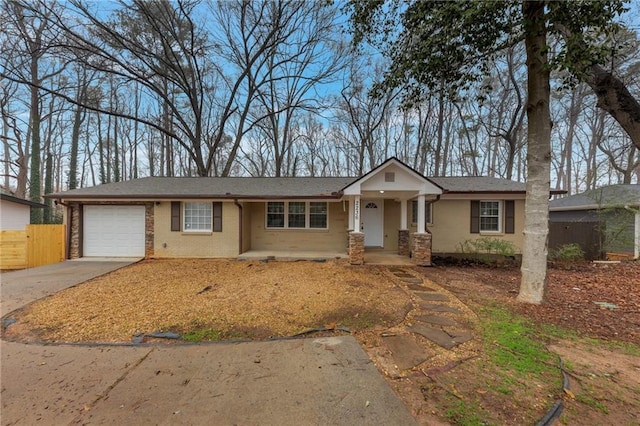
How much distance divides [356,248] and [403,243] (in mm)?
2443

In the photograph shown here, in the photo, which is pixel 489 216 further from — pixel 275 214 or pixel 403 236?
pixel 275 214

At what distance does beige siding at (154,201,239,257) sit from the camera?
984 centimetres

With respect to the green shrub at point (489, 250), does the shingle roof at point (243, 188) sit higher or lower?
higher

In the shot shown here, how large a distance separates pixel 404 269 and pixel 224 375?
640cm

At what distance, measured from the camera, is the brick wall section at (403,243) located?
9984 millimetres

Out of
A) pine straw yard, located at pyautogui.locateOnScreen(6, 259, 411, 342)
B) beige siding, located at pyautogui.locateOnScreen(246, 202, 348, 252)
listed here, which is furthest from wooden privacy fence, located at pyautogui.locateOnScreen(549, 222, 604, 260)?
pine straw yard, located at pyautogui.locateOnScreen(6, 259, 411, 342)

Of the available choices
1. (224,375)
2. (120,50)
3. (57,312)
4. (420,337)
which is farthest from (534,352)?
(120,50)

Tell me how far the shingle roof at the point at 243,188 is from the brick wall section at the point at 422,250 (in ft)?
6.74

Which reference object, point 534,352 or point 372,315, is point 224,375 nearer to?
point 372,315

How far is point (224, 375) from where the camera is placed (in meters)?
2.75

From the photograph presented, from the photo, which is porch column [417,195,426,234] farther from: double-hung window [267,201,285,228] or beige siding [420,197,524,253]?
double-hung window [267,201,285,228]

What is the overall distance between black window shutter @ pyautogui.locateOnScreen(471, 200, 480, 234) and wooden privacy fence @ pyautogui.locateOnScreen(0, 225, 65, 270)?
622 inches

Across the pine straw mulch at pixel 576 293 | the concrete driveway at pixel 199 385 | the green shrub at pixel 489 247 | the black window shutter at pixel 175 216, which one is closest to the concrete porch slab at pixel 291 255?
the black window shutter at pixel 175 216

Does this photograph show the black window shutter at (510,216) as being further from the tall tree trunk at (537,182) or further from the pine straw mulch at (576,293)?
the tall tree trunk at (537,182)
